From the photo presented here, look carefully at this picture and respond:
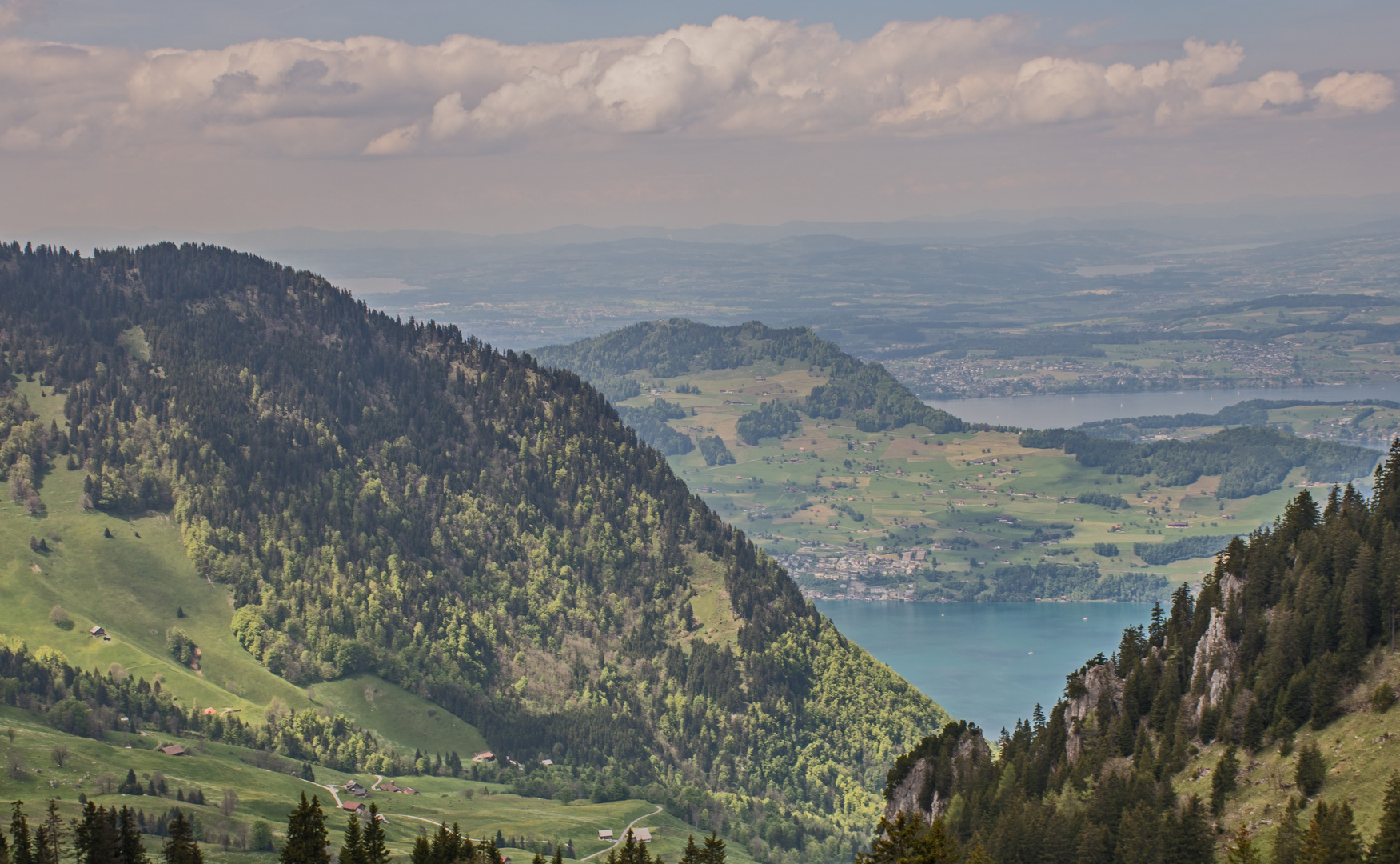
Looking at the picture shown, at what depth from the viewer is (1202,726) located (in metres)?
112

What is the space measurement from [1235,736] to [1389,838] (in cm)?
3131

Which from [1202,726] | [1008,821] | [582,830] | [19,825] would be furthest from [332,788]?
[1202,726]

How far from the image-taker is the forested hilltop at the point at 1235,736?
89.9 meters

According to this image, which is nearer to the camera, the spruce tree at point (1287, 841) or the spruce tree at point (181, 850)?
the spruce tree at point (1287, 841)

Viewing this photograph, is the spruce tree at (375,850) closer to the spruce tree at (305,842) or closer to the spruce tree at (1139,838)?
the spruce tree at (305,842)

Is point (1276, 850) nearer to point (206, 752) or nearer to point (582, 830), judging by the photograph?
point (582, 830)

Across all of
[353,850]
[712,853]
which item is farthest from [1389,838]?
[353,850]

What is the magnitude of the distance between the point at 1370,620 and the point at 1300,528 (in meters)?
23.7

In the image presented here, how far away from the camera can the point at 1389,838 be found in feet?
251

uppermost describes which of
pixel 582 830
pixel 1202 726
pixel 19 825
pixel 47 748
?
pixel 1202 726

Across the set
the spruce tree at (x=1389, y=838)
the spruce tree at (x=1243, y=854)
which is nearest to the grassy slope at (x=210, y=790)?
the spruce tree at (x=1243, y=854)

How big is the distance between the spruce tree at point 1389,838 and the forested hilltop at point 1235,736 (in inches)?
3.7

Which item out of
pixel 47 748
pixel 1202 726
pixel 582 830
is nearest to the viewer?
pixel 1202 726

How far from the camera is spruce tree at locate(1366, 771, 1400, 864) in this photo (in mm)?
75938
